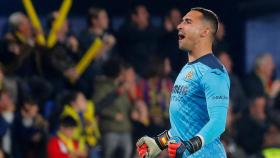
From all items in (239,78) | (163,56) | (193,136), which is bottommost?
(239,78)

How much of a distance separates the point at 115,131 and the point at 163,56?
1522mm

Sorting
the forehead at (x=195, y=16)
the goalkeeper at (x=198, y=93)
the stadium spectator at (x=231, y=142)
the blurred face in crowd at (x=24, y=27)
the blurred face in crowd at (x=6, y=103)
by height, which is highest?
the forehead at (x=195, y=16)

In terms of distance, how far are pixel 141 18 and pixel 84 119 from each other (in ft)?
6.18

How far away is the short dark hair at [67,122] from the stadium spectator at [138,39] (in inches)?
74.8

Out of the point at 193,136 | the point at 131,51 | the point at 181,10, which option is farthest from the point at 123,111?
the point at 193,136

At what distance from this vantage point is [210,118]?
6.79 m

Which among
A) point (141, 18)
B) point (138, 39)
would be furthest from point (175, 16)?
point (138, 39)

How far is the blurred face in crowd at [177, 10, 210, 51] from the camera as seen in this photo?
7.13 m

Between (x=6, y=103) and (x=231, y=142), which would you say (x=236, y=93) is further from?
(x=6, y=103)

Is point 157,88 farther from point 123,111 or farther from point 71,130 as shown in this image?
point 71,130

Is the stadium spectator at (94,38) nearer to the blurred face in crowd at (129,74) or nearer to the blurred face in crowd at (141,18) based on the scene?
the blurred face in crowd at (129,74)

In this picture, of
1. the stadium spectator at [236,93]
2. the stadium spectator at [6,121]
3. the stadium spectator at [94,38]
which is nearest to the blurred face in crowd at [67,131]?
the stadium spectator at [6,121]

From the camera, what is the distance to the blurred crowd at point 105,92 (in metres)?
11.9

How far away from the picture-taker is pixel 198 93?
7.04 metres
